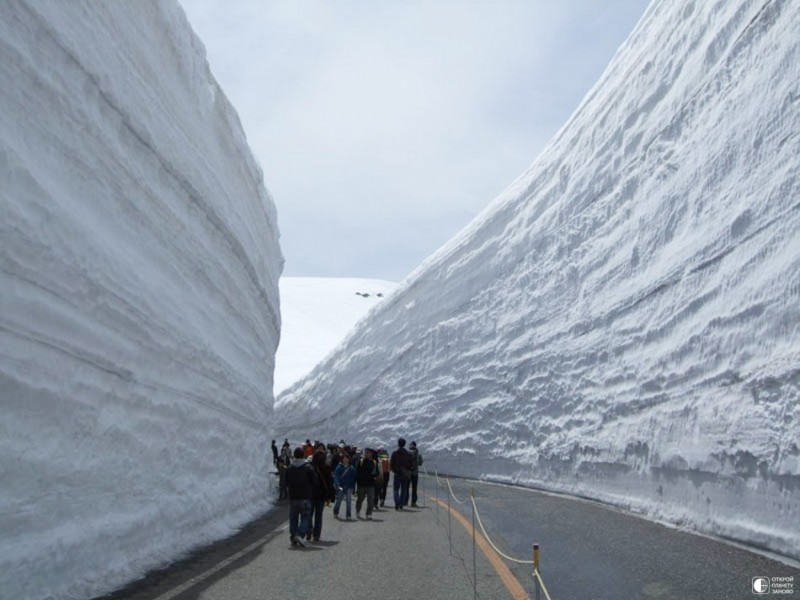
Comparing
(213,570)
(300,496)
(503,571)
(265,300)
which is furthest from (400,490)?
(503,571)

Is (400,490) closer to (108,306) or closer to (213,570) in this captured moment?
(213,570)

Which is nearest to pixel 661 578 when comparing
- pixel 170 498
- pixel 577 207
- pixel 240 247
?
pixel 170 498

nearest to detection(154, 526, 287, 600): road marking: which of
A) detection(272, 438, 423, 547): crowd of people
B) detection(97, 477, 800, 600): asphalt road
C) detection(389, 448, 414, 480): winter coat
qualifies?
detection(97, 477, 800, 600): asphalt road

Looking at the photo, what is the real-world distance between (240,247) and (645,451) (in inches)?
361

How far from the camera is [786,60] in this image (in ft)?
42.4

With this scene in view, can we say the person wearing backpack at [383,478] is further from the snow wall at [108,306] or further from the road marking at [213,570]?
the road marking at [213,570]

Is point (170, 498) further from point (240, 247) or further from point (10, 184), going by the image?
point (240, 247)

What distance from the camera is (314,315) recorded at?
73188 millimetres

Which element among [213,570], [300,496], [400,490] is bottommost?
[213,570]

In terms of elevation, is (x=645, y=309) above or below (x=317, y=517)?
above

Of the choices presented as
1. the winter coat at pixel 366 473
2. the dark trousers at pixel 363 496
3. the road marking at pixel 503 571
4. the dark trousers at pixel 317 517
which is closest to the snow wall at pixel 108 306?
the dark trousers at pixel 317 517

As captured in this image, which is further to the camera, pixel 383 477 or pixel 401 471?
pixel 383 477

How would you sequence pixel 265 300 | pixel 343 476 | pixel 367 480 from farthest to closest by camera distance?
pixel 265 300 → pixel 343 476 → pixel 367 480

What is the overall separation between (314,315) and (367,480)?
5834 cm
